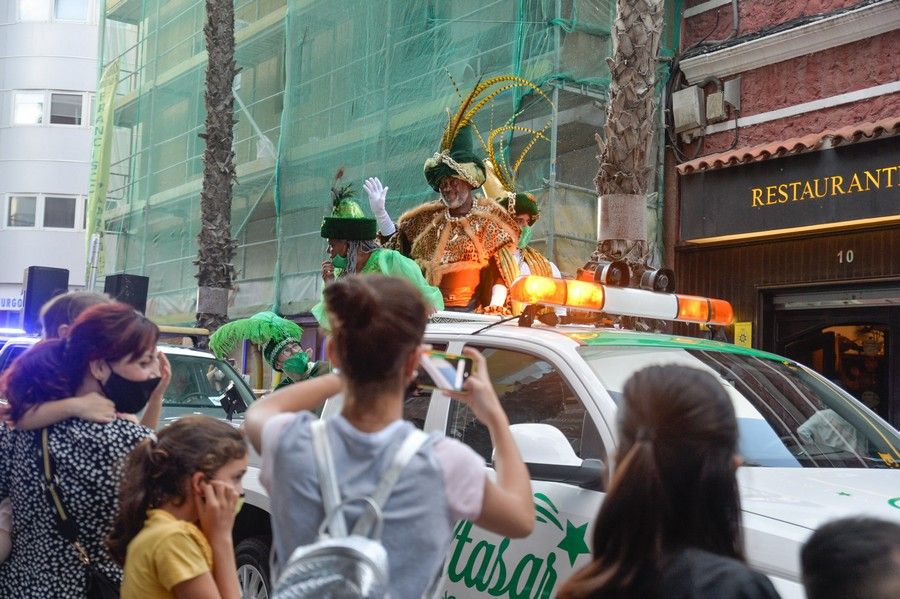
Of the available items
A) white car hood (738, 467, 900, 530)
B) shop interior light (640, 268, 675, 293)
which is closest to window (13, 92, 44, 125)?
shop interior light (640, 268, 675, 293)

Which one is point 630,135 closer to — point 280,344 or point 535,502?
point 280,344

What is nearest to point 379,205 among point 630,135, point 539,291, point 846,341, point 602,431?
point 630,135

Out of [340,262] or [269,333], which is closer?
[340,262]

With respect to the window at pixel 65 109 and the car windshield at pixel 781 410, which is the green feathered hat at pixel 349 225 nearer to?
the car windshield at pixel 781 410

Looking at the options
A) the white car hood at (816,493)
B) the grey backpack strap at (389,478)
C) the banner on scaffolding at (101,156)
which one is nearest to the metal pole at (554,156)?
the white car hood at (816,493)

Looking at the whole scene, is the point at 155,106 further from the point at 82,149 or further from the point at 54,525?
the point at 54,525

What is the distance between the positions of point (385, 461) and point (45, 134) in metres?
32.9

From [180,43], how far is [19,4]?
13063 mm

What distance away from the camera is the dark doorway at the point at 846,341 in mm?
10414

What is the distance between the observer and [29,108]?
105 feet

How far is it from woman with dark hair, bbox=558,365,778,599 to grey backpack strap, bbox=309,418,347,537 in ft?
1.54

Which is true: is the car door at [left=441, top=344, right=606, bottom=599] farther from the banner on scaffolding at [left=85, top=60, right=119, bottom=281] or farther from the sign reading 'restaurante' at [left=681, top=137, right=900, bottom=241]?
the banner on scaffolding at [left=85, top=60, right=119, bottom=281]

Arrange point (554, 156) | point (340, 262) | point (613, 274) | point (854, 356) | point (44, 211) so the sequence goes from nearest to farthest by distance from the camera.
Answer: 1. point (613, 274)
2. point (340, 262)
3. point (854, 356)
4. point (554, 156)
5. point (44, 211)

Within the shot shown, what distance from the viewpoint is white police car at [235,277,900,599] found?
324 cm
